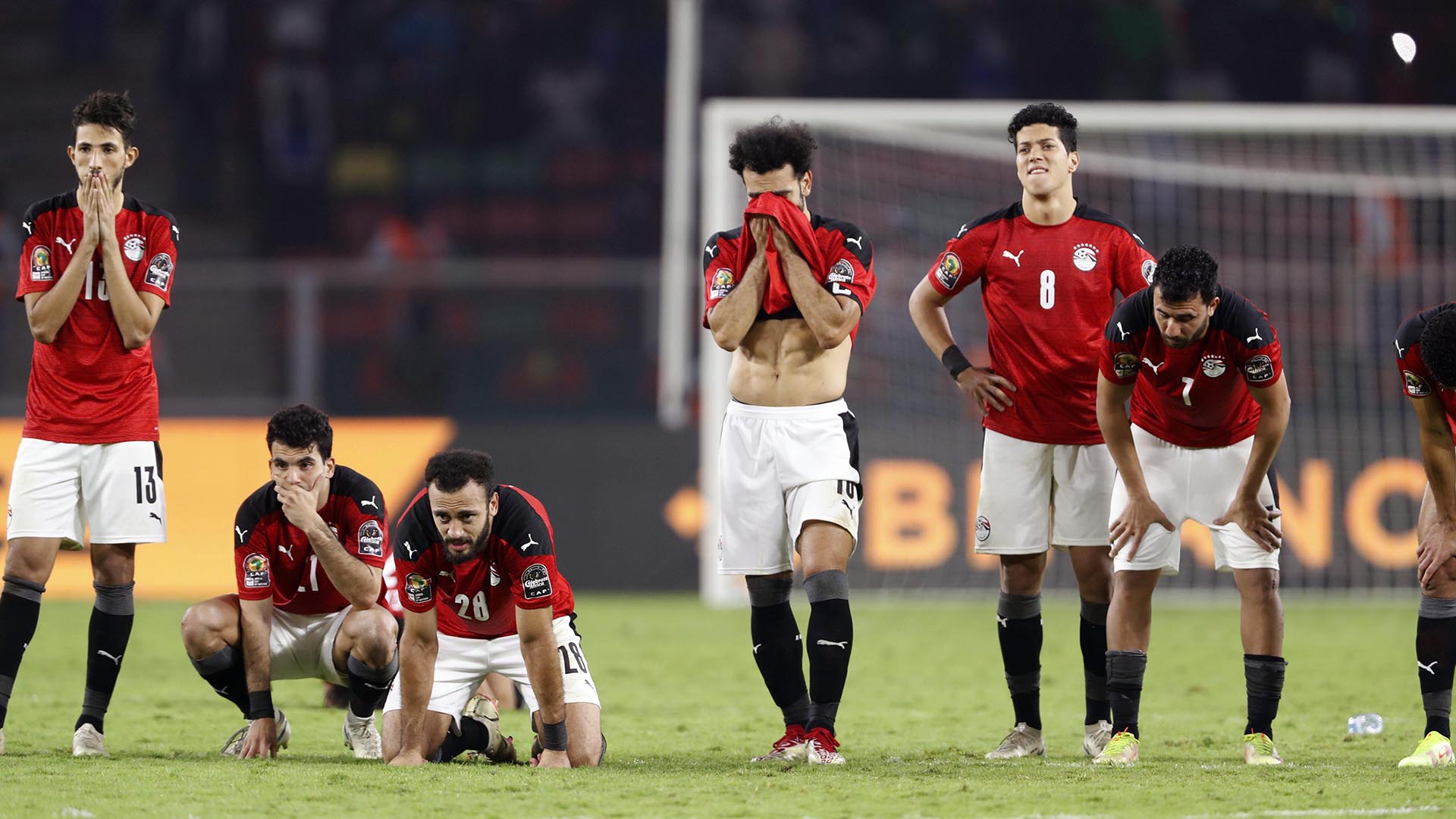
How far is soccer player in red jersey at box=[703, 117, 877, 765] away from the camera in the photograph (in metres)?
5.61

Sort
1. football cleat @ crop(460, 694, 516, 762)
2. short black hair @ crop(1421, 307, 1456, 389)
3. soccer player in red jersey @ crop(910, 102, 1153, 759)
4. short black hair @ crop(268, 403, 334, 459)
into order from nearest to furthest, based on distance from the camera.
A: short black hair @ crop(1421, 307, 1456, 389) → short black hair @ crop(268, 403, 334, 459) → football cleat @ crop(460, 694, 516, 762) → soccer player in red jersey @ crop(910, 102, 1153, 759)

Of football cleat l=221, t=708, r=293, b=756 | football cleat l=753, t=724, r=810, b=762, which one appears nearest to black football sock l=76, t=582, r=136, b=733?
football cleat l=221, t=708, r=293, b=756

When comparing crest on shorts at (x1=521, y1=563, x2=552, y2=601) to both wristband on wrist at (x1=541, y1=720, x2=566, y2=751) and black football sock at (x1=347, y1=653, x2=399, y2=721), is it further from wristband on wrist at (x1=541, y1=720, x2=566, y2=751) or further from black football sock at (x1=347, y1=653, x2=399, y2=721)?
black football sock at (x1=347, y1=653, x2=399, y2=721)

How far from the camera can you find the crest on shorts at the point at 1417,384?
5449mm

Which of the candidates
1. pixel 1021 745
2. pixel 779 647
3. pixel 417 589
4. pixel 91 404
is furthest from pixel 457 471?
pixel 1021 745

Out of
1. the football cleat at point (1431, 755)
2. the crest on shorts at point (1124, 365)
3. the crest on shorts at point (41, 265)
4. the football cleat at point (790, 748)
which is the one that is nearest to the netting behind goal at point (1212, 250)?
the football cleat at point (790, 748)

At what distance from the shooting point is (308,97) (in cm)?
1852

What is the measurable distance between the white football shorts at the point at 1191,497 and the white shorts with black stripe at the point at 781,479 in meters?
0.96

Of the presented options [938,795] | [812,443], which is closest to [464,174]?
[812,443]

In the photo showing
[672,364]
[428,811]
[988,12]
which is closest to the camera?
[428,811]

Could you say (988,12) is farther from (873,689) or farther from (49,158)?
(873,689)

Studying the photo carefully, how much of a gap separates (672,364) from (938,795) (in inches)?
320

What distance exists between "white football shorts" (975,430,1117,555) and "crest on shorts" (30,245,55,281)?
11.3ft

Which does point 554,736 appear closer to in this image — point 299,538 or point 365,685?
point 365,685
